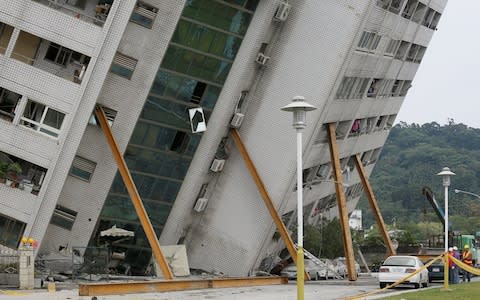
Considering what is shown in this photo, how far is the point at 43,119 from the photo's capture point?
116 ft

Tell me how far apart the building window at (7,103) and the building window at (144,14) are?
5.69 meters

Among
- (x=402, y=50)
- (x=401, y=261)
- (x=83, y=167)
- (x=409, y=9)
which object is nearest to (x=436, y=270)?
(x=401, y=261)

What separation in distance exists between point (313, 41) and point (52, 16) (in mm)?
12289

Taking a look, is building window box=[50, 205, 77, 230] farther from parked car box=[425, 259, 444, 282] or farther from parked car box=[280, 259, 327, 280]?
parked car box=[425, 259, 444, 282]

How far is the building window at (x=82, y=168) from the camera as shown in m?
37.7

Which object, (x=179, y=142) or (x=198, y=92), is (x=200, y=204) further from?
(x=198, y=92)

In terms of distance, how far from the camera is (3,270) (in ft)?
106

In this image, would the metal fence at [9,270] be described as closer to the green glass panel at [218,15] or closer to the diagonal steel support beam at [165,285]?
the diagonal steel support beam at [165,285]

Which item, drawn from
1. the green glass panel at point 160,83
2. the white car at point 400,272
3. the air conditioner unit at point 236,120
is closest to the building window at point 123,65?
the green glass panel at point 160,83

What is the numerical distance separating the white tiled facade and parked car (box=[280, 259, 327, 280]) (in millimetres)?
1233

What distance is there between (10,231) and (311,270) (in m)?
18.4

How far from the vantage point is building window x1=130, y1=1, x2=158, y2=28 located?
36438 mm

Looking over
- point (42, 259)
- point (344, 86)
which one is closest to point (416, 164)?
point (344, 86)

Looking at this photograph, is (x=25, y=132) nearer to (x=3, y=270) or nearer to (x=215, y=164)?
(x=3, y=270)
